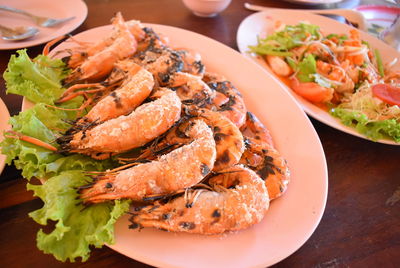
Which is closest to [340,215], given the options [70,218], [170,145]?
[170,145]

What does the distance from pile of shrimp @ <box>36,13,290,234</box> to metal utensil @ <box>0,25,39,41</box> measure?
589mm

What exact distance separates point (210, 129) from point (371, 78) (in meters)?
2.27

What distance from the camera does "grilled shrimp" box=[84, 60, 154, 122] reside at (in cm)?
166

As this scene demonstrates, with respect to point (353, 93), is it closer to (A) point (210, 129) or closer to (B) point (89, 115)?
(A) point (210, 129)

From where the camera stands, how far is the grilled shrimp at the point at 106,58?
2043 millimetres

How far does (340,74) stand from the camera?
113 inches

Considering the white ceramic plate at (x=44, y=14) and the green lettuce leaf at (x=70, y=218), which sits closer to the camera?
the green lettuce leaf at (x=70, y=218)

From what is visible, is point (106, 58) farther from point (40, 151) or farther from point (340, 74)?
point (340, 74)

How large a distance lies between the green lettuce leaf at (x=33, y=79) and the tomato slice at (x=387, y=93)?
272 centimetres

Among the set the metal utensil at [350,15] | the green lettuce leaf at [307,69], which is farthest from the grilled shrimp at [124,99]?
the metal utensil at [350,15]

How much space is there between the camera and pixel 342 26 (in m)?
3.66

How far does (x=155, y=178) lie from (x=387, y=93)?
2.42 m

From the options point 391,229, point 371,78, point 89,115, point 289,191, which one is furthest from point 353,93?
point 89,115

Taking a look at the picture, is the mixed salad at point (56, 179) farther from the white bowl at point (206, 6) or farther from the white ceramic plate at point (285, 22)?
the white bowl at point (206, 6)
